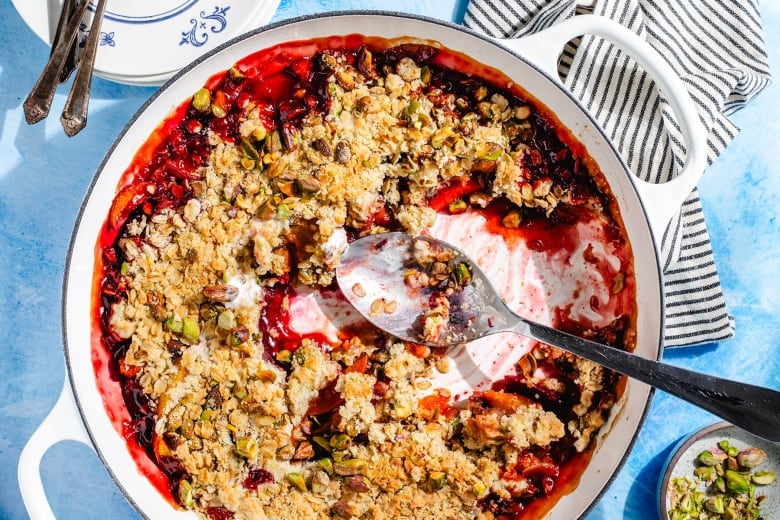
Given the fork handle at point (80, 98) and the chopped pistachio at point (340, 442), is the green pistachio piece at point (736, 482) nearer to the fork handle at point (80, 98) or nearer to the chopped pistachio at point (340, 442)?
the chopped pistachio at point (340, 442)

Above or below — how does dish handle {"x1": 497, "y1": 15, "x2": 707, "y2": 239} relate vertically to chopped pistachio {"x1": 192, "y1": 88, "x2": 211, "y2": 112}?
above

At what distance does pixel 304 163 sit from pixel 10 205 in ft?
3.46

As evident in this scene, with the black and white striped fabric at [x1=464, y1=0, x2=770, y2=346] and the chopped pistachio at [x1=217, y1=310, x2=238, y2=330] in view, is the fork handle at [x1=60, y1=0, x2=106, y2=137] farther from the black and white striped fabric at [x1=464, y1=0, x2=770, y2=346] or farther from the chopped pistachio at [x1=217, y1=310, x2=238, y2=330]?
the black and white striped fabric at [x1=464, y1=0, x2=770, y2=346]

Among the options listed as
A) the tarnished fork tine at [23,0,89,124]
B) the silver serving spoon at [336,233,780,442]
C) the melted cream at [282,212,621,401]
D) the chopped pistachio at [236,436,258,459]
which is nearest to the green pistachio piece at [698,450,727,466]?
the melted cream at [282,212,621,401]

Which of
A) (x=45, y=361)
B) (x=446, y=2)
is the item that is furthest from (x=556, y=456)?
(x=45, y=361)

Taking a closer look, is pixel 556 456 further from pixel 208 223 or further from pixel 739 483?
pixel 208 223

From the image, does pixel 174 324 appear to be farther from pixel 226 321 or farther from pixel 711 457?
pixel 711 457

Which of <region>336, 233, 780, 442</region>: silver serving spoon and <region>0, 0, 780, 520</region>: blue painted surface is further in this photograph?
<region>0, 0, 780, 520</region>: blue painted surface

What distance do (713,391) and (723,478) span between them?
2.87 ft

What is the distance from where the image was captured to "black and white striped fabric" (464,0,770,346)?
82.0 inches

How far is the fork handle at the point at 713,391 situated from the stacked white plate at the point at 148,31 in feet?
4.60

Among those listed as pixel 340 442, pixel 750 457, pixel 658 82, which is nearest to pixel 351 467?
pixel 340 442

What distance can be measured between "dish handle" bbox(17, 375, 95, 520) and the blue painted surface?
434 millimetres

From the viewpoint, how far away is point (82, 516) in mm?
2309
